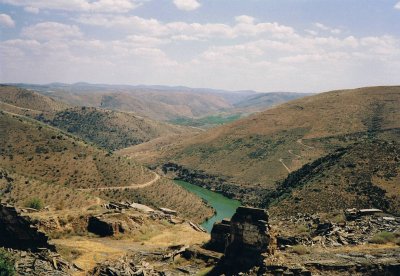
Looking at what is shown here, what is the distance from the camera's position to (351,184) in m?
65.8

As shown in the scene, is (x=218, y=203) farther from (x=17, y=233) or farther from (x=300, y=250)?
(x=300, y=250)

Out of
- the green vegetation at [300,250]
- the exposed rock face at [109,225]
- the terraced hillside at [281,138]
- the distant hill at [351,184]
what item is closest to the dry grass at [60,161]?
the terraced hillside at [281,138]

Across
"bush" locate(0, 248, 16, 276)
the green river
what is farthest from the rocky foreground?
the green river

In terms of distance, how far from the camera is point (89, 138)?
196 meters

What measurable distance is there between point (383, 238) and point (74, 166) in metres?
66.7

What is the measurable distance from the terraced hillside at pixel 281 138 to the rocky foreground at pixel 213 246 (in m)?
56.4

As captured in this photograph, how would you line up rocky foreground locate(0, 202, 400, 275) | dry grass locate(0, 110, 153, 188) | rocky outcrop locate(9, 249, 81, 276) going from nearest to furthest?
rocky foreground locate(0, 202, 400, 275), rocky outcrop locate(9, 249, 81, 276), dry grass locate(0, 110, 153, 188)

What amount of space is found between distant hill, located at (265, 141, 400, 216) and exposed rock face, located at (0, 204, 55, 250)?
35.5 m

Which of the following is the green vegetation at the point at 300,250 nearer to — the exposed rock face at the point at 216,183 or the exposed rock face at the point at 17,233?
the exposed rock face at the point at 17,233

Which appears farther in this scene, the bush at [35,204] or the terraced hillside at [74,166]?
the terraced hillside at [74,166]

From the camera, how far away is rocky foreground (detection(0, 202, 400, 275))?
87.4ft

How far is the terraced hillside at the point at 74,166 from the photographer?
8181 cm

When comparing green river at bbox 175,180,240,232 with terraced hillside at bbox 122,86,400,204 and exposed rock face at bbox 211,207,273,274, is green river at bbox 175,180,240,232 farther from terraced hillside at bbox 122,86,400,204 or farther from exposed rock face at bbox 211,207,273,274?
exposed rock face at bbox 211,207,273,274

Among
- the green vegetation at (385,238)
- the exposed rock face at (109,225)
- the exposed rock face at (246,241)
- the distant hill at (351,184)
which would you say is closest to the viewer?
the exposed rock face at (246,241)
